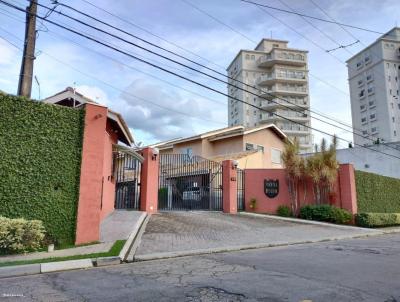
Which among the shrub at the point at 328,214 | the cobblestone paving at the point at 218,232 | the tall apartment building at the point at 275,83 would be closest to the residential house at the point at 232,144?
the shrub at the point at 328,214

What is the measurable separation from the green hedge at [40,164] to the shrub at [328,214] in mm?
14255

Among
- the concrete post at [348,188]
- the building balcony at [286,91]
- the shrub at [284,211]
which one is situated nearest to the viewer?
the concrete post at [348,188]

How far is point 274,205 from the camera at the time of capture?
74.9 feet

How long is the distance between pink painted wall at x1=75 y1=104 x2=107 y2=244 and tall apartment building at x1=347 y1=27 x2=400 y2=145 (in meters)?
66.8

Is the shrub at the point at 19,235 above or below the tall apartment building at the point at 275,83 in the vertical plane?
below

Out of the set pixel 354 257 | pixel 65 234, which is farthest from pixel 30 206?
pixel 354 257

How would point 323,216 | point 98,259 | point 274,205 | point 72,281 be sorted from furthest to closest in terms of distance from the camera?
point 274,205
point 323,216
point 98,259
point 72,281

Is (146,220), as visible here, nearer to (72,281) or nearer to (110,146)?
(110,146)

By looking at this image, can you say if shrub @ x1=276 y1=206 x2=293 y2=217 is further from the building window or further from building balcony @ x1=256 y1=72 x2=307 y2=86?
the building window

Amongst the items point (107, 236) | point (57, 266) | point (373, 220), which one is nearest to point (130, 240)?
point (107, 236)

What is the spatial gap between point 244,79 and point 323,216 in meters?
63.4

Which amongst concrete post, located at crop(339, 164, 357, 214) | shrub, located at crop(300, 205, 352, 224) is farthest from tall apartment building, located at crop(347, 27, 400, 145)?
shrub, located at crop(300, 205, 352, 224)

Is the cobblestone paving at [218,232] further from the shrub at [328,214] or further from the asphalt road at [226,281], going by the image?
the asphalt road at [226,281]

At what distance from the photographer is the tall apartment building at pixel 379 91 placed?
72688mm
